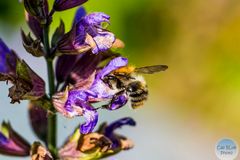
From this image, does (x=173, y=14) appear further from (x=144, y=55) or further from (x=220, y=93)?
(x=220, y=93)

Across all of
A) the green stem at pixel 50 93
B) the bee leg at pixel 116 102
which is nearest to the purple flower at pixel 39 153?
the green stem at pixel 50 93

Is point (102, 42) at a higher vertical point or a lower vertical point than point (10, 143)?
higher

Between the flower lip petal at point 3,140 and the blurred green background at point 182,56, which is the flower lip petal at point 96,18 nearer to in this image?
the flower lip petal at point 3,140

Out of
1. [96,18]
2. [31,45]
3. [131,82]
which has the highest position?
[96,18]

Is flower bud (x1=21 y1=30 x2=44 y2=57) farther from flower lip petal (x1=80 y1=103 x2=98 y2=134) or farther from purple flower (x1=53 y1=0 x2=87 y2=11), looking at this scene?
flower lip petal (x1=80 y1=103 x2=98 y2=134)

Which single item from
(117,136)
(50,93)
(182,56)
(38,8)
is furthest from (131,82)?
(182,56)

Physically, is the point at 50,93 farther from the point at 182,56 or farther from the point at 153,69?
the point at 182,56

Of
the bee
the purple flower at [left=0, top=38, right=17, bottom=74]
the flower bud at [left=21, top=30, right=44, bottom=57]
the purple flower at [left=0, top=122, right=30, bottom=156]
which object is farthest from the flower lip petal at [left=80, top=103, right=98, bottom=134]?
the purple flower at [left=0, top=122, right=30, bottom=156]
